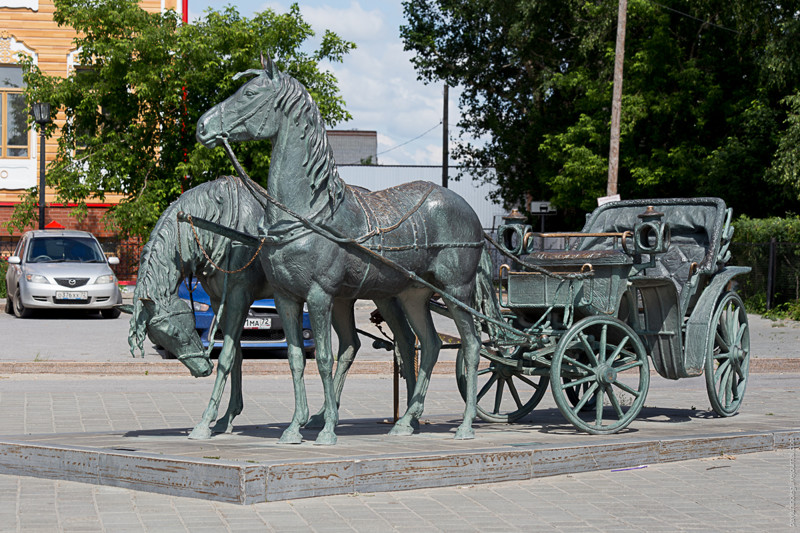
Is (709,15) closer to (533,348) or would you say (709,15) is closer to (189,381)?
(189,381)

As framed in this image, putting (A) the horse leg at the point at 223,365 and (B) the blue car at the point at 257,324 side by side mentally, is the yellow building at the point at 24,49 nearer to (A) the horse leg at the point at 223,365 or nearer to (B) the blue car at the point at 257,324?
(B) the blue car at the point at 257,324

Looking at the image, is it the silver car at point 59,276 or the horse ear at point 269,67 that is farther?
the silver car at point 59,276

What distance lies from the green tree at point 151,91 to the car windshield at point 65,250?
288 cm

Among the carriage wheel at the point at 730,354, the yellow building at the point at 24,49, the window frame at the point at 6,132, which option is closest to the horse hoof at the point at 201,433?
the carriage wheel at the point at 730,354

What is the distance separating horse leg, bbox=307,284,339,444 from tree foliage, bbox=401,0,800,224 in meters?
21.6

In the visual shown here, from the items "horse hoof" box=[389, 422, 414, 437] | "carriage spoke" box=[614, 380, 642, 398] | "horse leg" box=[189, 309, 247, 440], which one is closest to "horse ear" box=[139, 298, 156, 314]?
"horse leg" box=[189, 309, 247, 440]

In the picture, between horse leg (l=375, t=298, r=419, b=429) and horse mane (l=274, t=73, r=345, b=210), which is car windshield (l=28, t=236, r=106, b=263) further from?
horse mane (l=274, t=73, r=345, b=210)

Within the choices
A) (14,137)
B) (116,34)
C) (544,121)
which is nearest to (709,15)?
(544,121)

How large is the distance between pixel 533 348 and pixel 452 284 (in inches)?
38.0

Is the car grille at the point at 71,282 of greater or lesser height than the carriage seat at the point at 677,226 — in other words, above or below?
below

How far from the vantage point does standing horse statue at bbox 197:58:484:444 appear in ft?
24.0

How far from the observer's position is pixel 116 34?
1056 inches

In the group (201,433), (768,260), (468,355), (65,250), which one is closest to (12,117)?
(65,250)

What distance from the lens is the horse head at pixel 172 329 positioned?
7.55 m
